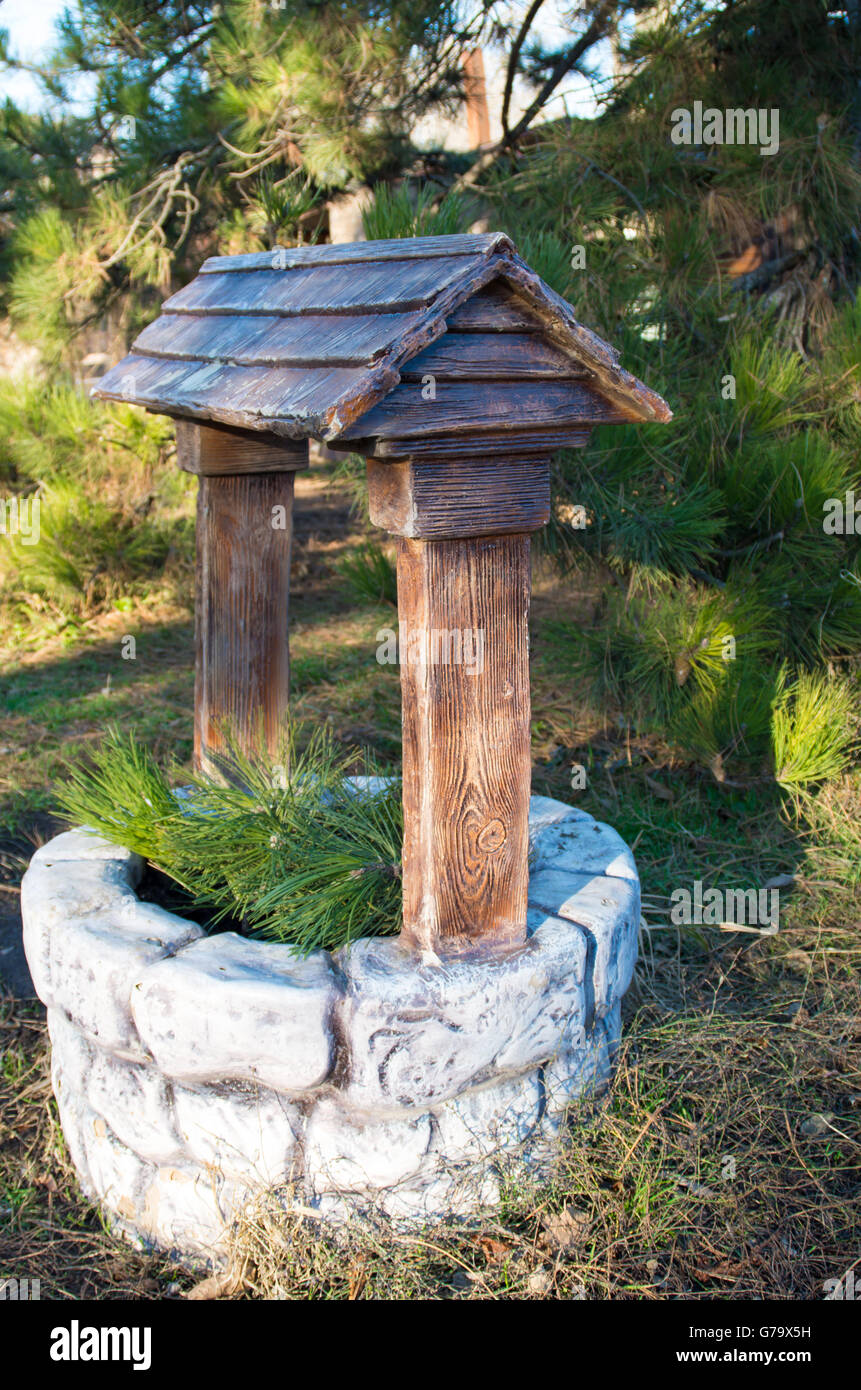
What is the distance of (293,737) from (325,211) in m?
3.82

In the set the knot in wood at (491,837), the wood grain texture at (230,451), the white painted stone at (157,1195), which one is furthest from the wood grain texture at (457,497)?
the white painted stone at (157,1195)

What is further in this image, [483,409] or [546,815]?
[546,815]

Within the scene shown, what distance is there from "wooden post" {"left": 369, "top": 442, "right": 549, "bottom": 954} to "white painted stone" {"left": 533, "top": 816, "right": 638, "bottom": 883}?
355 mm

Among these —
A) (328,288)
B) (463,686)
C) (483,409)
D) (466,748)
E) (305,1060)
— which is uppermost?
(328,288)

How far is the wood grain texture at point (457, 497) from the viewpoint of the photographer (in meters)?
1.71

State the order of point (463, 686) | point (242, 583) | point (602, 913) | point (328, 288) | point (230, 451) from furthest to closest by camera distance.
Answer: point (242, 583), point (230, 451), point (602, 913), point (328, 288), point (463, 686)

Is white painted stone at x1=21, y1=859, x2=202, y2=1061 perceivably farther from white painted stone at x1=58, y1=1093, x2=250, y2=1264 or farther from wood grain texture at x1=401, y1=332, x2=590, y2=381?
wood grain texture at x1=401, y1=332, x2=590, y2=381

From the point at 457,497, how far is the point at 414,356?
0.24 meters

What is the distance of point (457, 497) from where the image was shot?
175 centimetres

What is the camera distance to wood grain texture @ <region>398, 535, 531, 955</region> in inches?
70.3

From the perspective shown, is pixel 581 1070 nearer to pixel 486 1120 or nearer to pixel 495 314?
pixel 486 1120

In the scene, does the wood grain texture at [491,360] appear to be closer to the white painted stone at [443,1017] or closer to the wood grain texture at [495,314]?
the wood grain texture at [495,314]

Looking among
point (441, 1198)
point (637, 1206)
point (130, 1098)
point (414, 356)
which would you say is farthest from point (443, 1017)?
point (414, 356)

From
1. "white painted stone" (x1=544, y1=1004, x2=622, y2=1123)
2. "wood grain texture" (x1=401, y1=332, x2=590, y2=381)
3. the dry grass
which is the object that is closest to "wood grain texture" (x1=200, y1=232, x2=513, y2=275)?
"wood grain texture" (x1=401, y1=332, x2=590, y2=381)
